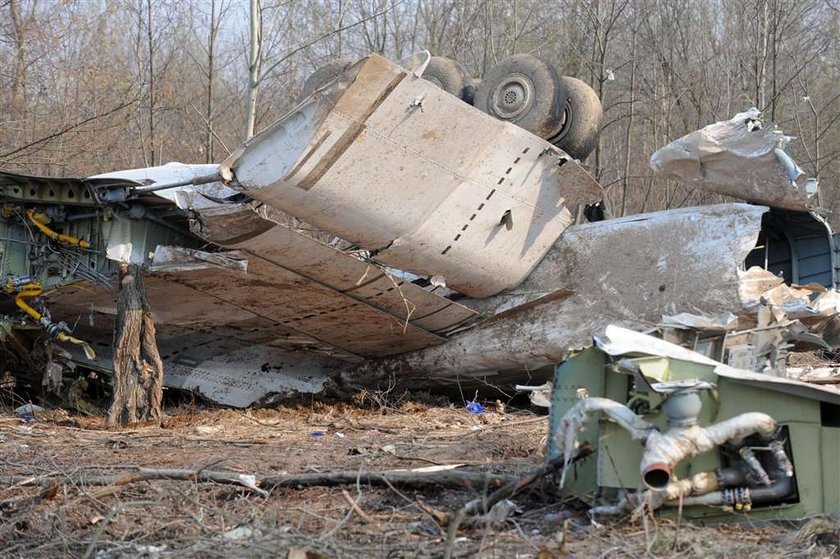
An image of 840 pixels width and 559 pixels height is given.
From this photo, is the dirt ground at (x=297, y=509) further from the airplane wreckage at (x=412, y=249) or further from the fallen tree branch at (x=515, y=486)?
the airplane wreckage at (x=412, y=249)

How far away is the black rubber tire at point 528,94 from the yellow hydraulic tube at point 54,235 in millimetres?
4119

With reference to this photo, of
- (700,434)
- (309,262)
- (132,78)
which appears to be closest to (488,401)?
(309,262)

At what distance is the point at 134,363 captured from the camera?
820cm

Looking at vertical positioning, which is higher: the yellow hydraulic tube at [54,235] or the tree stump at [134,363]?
the yellow hydraulic tube at [54,235]

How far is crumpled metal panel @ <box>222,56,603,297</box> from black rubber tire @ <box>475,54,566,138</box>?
1008mm

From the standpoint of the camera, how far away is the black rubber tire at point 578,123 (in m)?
9.54

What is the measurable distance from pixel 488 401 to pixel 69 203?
4.90 m

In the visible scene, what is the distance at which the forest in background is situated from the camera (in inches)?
673

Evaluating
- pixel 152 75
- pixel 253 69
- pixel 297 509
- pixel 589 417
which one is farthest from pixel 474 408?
pixel 152 75

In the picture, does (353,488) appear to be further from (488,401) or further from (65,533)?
(488,401)

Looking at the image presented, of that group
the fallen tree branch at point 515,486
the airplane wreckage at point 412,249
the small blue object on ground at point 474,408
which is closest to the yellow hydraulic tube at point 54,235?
the airplane wreckage at point 412,249

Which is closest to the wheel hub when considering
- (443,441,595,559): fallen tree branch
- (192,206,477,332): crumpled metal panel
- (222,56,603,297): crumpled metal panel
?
(222,56,603,297): crumpled metal panel

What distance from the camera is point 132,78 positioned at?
18.9 metres

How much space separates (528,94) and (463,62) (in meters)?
12.1
